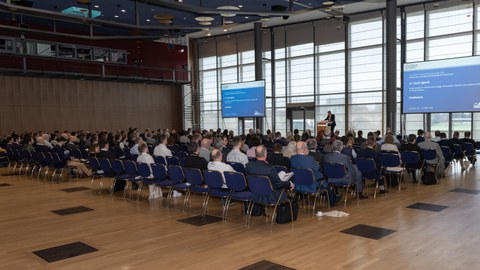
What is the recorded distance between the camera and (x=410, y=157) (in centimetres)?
1034

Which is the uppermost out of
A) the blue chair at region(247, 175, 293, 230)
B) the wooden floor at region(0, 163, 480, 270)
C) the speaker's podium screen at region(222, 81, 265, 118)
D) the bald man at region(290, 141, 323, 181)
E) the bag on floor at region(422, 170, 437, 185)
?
the speaker's podium screen at region(222, 81, 265, 118)

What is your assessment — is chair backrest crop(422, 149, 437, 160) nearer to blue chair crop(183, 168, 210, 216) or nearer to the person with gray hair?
the person with gray hair

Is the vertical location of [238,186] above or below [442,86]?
below

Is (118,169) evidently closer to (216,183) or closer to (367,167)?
(216,183)

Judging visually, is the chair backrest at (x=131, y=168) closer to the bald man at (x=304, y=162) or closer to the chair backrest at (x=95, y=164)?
the chair backrest at (x=95, y=164)

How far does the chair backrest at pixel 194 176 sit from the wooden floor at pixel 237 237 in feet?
2.08

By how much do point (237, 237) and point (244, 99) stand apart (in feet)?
51.2

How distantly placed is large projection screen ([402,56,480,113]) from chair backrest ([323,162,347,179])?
9.20 metres

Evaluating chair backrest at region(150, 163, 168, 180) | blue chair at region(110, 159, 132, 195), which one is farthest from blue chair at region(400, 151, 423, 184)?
blue chair at region(110, 159, 132, 195)

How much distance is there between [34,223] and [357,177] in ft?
A: 20.1

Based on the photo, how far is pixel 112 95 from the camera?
24875 millimetres

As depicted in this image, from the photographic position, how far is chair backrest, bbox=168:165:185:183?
7.94m

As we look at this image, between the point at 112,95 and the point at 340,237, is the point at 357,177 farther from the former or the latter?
the point at 112,95

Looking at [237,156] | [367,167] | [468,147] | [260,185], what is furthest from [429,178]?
[260,185]
